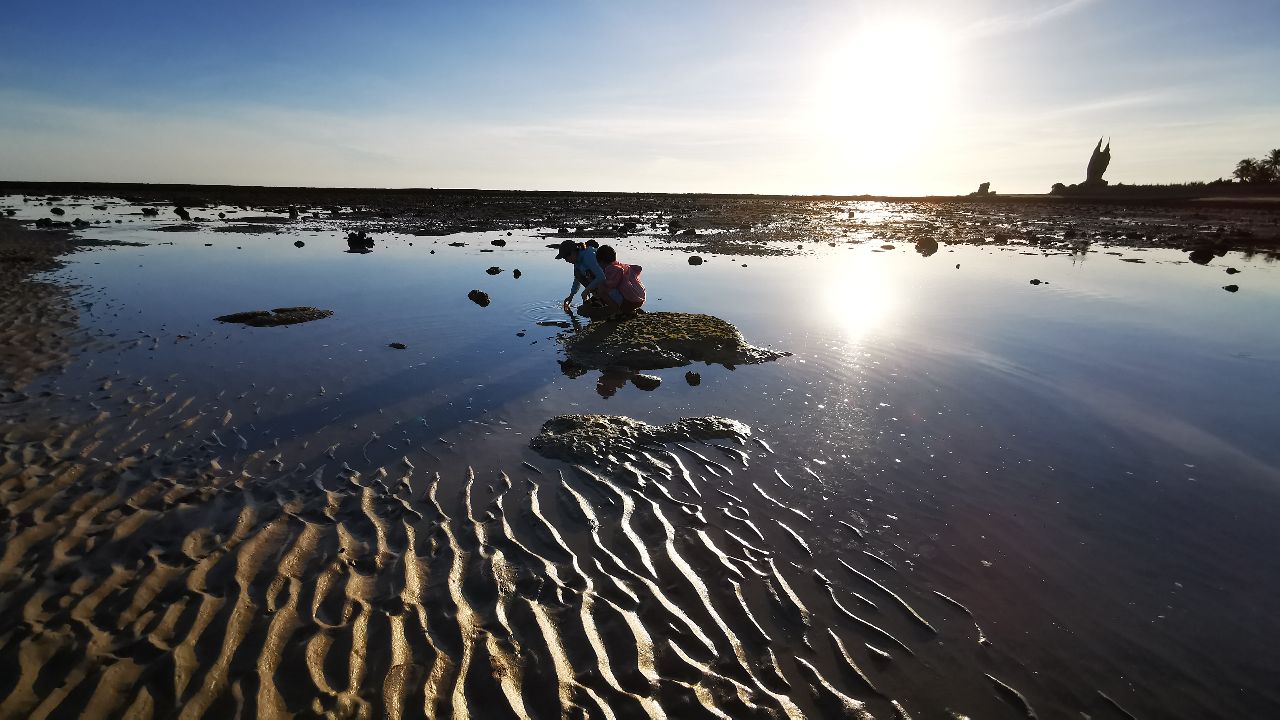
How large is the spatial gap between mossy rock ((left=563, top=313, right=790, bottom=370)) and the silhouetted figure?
15265 centimetres

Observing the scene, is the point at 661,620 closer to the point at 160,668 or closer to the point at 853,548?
the point at 853,548

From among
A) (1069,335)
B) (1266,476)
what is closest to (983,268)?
(1069,335)

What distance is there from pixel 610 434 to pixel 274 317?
11.0 meters

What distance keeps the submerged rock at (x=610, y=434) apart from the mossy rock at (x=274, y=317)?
31.4ft

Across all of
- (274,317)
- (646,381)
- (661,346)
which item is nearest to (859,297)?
(661,346)

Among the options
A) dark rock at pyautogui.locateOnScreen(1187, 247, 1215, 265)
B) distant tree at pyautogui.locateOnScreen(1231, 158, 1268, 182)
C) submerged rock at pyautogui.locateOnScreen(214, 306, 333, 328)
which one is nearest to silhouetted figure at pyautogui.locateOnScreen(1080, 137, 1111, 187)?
distant tree at pyautogui.locateOnScreen(1231, 158, 1268, 182)

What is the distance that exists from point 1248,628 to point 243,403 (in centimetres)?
1213

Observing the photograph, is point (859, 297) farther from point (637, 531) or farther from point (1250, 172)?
point (1250, 172)

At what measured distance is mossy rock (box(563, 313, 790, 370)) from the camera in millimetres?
11250

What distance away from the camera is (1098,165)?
122 meters

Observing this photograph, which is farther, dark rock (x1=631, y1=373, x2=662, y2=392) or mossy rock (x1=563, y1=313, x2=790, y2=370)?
mossy rock (x1=563, y1=313, x2=790, y2=370)

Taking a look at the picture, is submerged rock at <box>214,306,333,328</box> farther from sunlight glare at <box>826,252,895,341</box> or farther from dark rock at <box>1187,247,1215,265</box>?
dark rock at <box>1187,247,1215,265</box>

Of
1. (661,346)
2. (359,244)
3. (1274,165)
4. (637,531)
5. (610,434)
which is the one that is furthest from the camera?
(1274,165)

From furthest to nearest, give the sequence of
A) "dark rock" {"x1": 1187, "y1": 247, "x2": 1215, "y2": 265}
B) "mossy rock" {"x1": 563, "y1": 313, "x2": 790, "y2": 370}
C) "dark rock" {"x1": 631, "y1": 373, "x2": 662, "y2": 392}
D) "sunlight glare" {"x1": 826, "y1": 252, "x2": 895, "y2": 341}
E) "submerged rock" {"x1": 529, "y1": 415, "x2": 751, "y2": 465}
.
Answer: "dark rock" {"x1": 1187, "y1": 247, "x2": 1215, "y2": 265} → "sunlight glare" {"x1": 826, "y1": 252, "x2": 895, "y2": 341} → "mossy rock" {"x1": 563, "y1": 313, "x2": 790, "y2": 370} → "dark rock" {"x1": 631, "y1": 373, "x2": 662, "y2": 392} → "submerged rock" {"x1": 529, "y1": 415, "x2": 751, "y2": 465}
